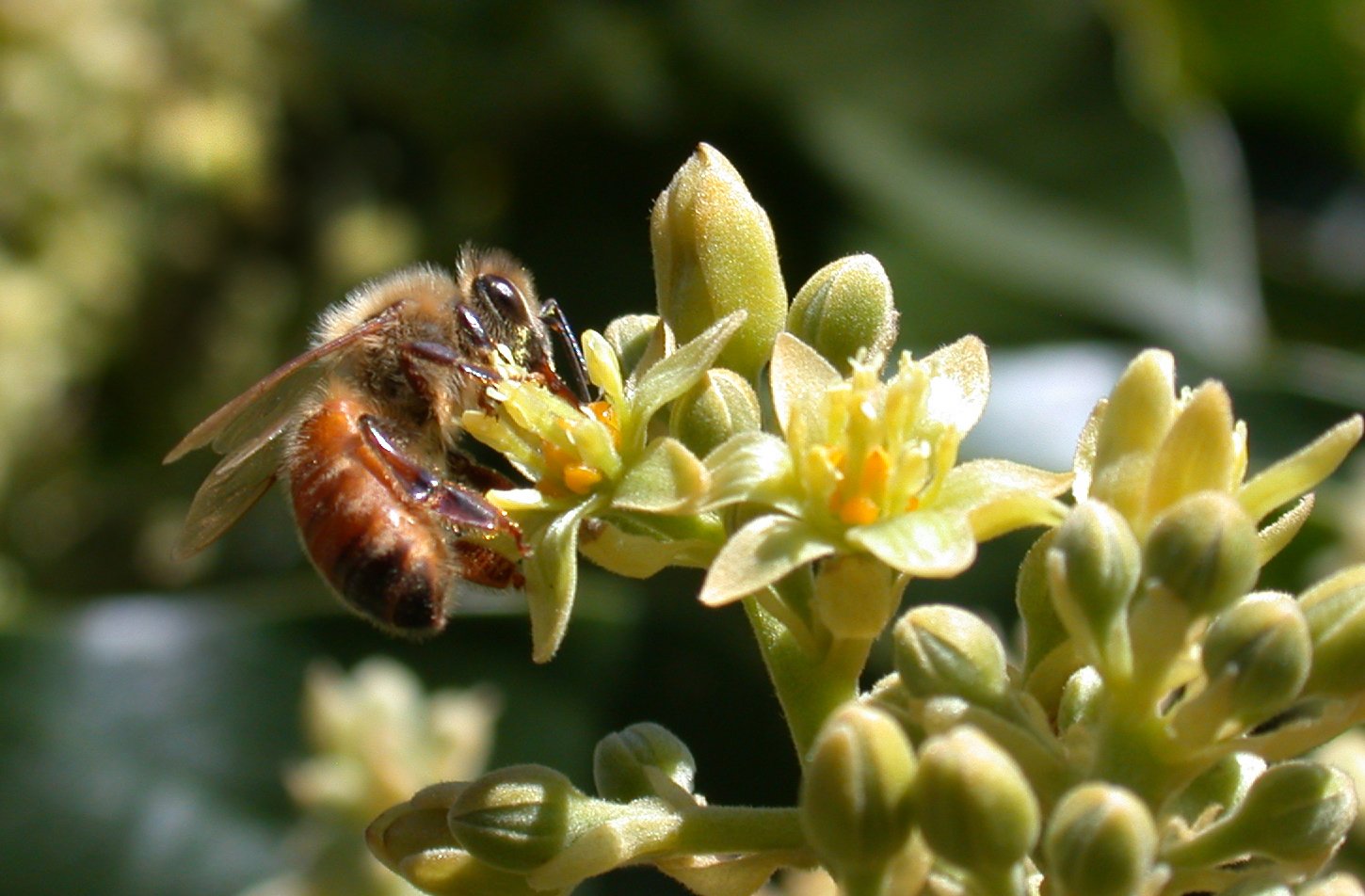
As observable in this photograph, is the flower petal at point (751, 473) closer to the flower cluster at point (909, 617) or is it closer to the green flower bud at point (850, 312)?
the flower cluster at point (909, 617)

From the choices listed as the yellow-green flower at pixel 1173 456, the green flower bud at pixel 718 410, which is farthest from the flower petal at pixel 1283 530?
the green flower bud at pixel 718 410

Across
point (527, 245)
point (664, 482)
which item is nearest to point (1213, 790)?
point (664, 482)

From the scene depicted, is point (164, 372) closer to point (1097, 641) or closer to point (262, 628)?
point (262, 628)

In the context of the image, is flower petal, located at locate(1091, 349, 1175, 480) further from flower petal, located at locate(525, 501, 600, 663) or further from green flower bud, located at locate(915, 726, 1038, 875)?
flower petal, located at locate(525, 501, 600, 663)

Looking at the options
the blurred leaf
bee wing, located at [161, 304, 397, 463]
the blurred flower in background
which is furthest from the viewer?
the blurred leaf

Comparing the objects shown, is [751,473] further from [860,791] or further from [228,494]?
[228,494]

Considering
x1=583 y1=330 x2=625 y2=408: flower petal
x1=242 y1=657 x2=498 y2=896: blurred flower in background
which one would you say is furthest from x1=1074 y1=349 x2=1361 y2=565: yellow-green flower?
x1=242 y1=657 x2=498 y2=896: blurred flower in background

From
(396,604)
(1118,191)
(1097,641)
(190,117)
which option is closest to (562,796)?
(396,604)
